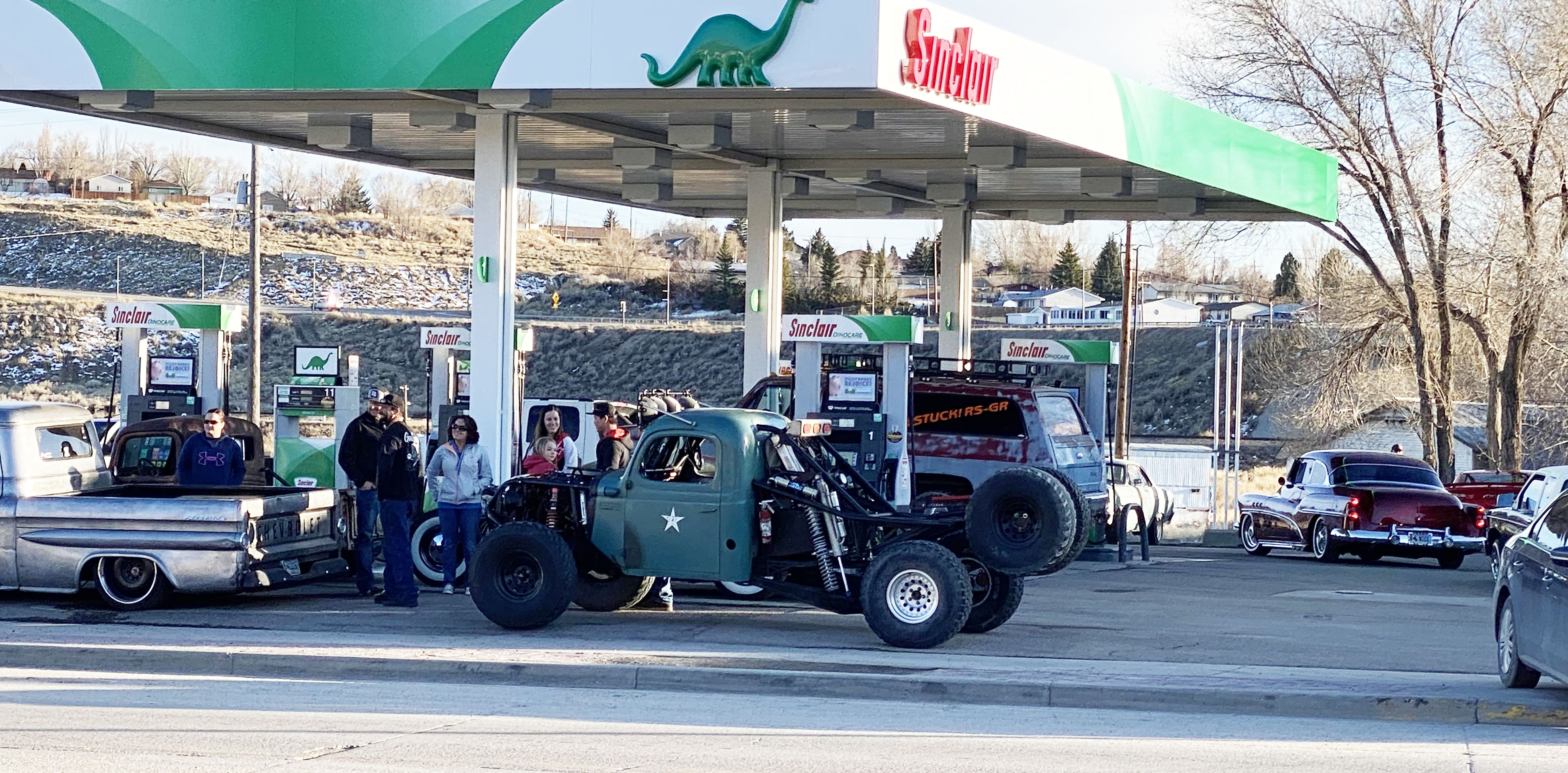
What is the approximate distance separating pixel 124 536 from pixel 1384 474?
680 inches

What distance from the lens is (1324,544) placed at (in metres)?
24.3

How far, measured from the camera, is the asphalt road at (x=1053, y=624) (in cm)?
1326

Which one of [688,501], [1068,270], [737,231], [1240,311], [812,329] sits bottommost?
[688,501]

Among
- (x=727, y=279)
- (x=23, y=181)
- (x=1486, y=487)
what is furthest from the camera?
(x=23, y=181)

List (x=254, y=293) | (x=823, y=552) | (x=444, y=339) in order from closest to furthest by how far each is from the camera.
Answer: (x=823, y=552), (x=444, y=339), (x=254, y=293)

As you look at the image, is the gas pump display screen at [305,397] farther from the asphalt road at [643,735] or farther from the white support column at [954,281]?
the white support column at [954,281]

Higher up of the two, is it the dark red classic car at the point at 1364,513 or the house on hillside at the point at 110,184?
the house on hillside at the point at 110,184

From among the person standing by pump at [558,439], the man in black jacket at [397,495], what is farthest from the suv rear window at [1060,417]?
the man in black jacket at [397,495]

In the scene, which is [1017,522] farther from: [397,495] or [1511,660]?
[397,495]

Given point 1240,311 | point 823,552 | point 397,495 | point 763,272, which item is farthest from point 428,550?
point 1240,311

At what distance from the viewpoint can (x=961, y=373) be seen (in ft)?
69.5

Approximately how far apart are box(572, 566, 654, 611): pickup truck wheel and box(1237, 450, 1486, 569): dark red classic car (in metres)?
12.2

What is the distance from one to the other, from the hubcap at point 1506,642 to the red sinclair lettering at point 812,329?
924 centimetres

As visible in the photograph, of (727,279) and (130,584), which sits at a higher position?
(727,279)
